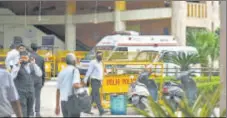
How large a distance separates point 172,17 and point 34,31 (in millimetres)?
10824

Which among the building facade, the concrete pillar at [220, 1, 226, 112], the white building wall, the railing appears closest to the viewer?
the concrete pillar at [220, 1, 226, 112]

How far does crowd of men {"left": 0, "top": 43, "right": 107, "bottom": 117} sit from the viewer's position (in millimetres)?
6855

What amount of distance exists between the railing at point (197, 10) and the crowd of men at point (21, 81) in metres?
23.6

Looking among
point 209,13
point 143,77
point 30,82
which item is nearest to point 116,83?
point 143,77

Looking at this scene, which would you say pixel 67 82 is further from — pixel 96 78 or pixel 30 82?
pixel 96 78

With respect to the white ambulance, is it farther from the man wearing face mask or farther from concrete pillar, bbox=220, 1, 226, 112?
concrete pillar, bbox=220, 1, 226, 112

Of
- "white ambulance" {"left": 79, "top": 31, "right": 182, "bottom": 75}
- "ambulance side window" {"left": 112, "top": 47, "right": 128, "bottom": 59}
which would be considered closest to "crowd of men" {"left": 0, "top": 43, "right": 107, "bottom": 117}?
"ambulance side window" {"left": 112, "top": 47, "right": 128, "bottom": 59}

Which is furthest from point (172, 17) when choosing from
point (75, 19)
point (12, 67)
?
point (12, 67)

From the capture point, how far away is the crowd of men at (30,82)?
6855mm

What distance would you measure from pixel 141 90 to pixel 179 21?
65.2 feet

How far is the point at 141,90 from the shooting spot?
13609 mm

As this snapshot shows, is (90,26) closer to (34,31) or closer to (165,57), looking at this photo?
(34,31)

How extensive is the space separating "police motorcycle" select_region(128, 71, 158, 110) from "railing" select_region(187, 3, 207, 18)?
2108 centimetres

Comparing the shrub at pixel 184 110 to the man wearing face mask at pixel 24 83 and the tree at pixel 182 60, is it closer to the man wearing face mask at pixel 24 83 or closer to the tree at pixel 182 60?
the man wearing face mask at pixel 24 83
